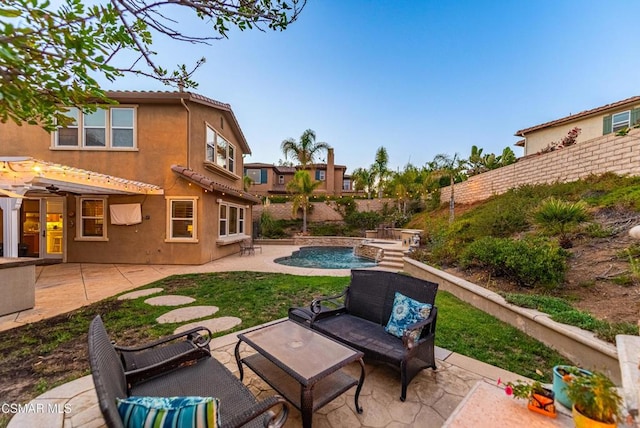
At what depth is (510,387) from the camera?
1891mm

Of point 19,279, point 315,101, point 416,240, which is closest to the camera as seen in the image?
point 19,279

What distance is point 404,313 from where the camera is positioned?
9.90 feet

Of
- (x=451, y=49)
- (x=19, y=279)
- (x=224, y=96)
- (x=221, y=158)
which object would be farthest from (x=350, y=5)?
(x=19, y=279)

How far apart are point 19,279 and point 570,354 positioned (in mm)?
8645

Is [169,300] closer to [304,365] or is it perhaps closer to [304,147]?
[304,365]

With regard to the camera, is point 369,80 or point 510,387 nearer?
point 510,387

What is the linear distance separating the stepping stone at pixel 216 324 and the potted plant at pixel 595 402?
391 centimetres

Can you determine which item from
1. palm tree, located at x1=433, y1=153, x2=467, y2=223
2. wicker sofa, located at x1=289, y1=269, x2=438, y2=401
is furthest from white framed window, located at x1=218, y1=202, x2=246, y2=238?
palm tree, located at x1=433, y1=153, x2=467, y2=223

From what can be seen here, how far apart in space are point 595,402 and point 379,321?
2092 mm

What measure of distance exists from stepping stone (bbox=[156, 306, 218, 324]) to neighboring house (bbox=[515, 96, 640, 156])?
1636cm

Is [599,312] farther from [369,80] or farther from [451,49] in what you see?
[369,80]

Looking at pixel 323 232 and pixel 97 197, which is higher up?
pixel 97 197

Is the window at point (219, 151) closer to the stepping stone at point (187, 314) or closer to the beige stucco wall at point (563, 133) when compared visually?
the stepping stone at point (187, 314)

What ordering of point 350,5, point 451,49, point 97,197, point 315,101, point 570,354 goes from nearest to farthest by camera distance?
point 570,354 → point 350,5 → point 97,197 → point 451,49 → point 315,101
